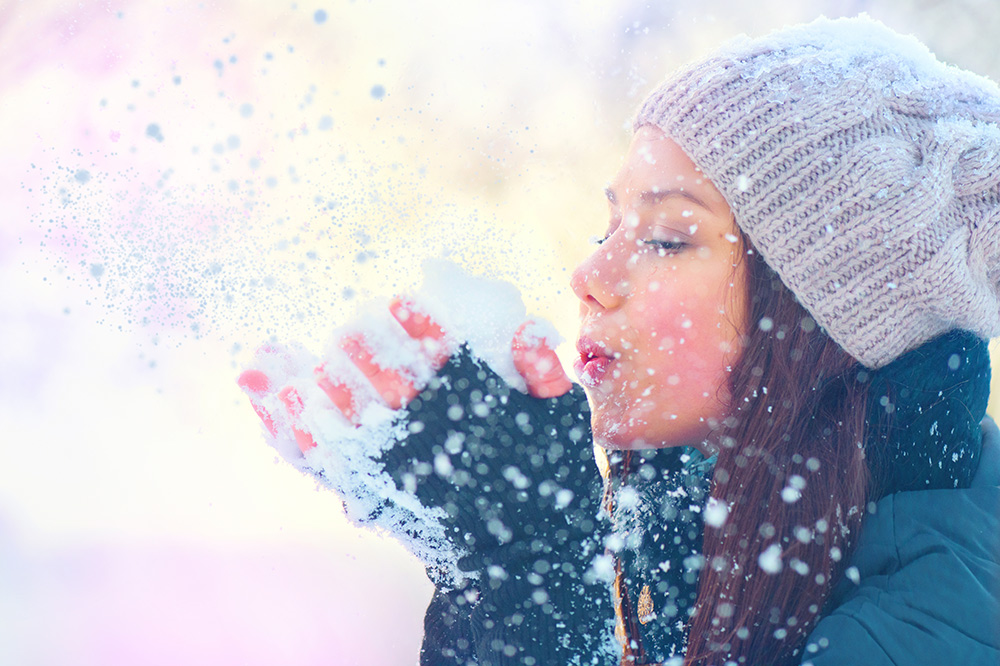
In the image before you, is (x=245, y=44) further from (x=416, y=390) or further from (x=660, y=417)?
(x=660, y=417)

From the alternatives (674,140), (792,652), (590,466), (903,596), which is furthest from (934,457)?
(674,140)

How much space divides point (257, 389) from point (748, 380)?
798 millimetres

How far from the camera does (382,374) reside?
94 cm

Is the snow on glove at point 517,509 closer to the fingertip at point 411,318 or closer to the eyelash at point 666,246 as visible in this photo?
the fingertip at point 411,318

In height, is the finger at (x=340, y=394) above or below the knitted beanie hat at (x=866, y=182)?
below

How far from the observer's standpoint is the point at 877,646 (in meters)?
0.82

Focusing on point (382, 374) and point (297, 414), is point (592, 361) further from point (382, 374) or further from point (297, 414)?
point (297, 414)

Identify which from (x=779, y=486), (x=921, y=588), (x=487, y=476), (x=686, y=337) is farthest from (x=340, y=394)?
(x=921, y=588)

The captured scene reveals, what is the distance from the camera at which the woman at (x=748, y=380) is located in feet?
3.13

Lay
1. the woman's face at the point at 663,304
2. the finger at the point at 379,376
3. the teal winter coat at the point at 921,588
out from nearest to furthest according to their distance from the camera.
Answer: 1. the teal winter coat at the point at 921,588
2. the finger at the point at 379,376
3. the woman's face at the point at 663,304

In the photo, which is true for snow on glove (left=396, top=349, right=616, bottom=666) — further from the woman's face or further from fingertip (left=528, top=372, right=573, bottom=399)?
the woman's face

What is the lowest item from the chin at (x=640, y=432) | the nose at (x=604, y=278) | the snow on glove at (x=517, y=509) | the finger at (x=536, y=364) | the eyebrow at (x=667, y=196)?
the snow on glove at (x=517, y=509)

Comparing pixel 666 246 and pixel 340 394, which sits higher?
pixel 666 246

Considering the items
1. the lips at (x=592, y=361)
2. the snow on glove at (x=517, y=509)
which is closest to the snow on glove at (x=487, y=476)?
the snow on glove at (x=517, y=509)
